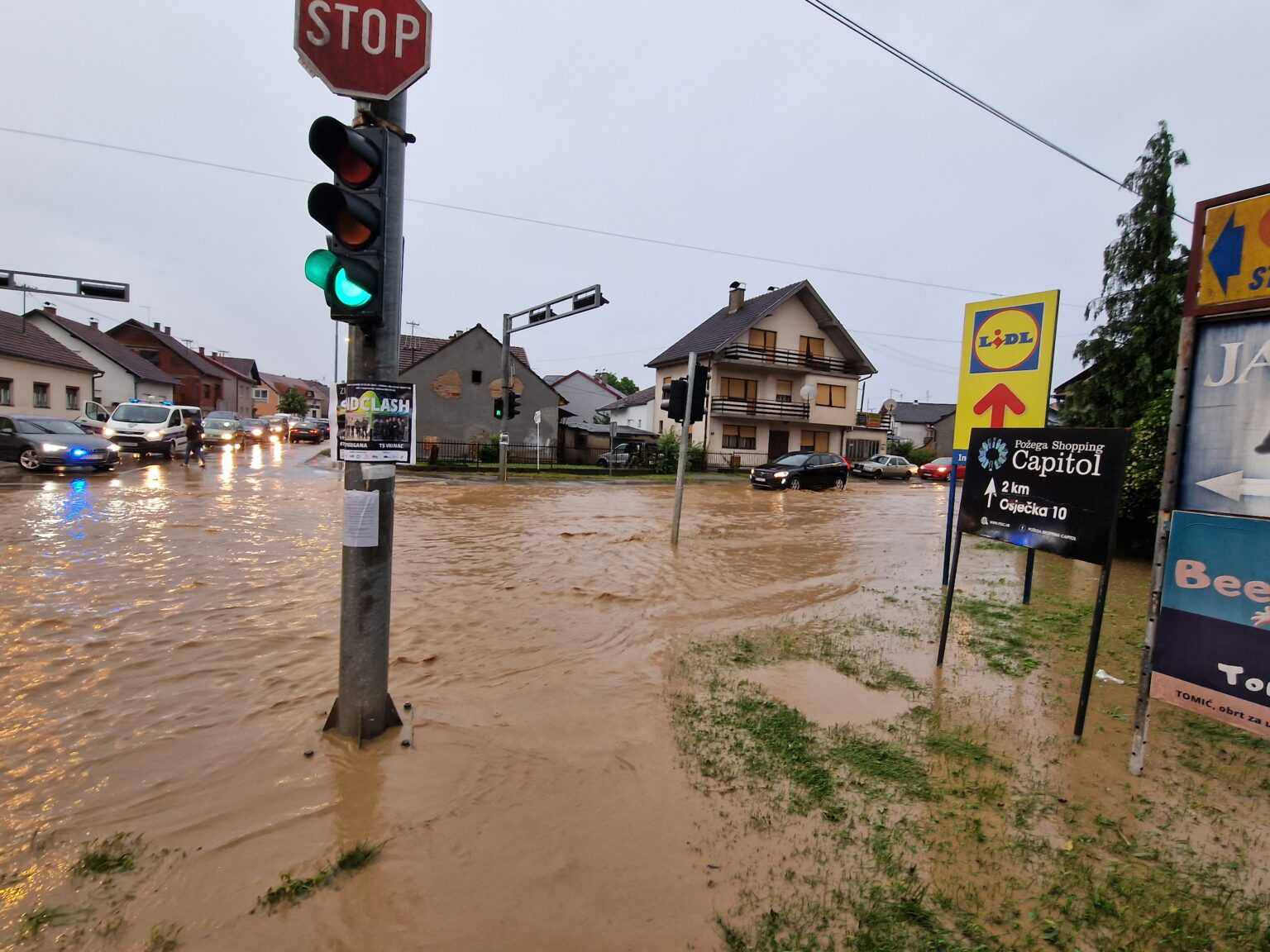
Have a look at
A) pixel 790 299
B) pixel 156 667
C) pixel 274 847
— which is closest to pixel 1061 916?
pixel 274 847

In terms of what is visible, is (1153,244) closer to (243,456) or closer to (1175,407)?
(1175,407)

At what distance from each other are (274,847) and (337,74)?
3.81 m

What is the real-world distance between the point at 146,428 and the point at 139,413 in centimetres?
116

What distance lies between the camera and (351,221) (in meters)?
Answer: 3.13

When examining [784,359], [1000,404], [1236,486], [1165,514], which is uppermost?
[784,359]

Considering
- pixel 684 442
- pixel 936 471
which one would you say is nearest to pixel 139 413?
pixel 684 442

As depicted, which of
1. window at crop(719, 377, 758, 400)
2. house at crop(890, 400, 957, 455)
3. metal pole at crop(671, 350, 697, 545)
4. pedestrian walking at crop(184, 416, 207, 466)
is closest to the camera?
metal pole at crop(671, 350, 697, 545)

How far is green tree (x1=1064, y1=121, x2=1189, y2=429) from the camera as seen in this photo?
14.1 m

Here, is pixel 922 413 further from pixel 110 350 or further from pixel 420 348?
pixel 110 350

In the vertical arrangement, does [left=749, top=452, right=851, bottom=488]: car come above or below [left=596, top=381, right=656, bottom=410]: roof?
below

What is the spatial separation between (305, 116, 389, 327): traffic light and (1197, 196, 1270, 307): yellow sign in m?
4.34

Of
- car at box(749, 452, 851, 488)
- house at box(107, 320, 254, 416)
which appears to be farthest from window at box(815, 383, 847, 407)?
house at box(107, 320, 254, 416)

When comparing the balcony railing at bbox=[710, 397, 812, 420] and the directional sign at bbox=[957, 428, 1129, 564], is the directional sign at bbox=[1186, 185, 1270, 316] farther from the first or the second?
the balcony railing at bbox=[710, 397, 812, 420]

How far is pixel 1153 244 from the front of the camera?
14758mm
